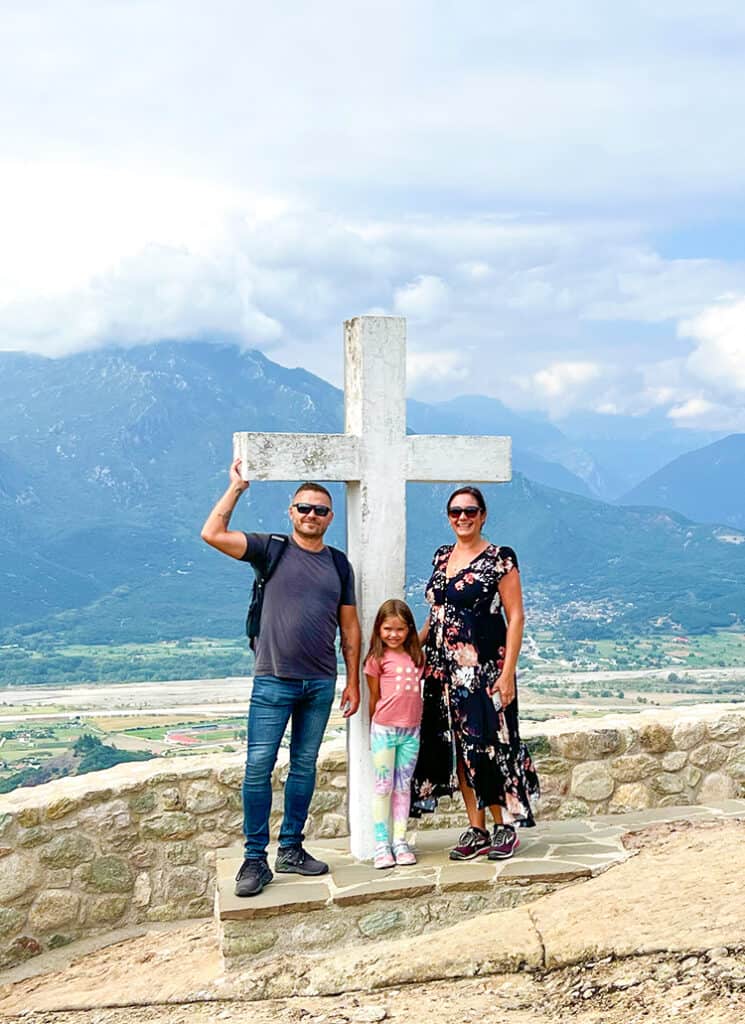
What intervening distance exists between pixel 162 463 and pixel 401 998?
113 meters

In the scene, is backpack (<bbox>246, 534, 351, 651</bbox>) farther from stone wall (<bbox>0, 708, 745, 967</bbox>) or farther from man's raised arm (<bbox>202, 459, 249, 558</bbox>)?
stone wall (<bbox>0, 708, 745, 967</bbox>)

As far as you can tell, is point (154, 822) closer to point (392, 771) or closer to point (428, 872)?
point (392, 771)

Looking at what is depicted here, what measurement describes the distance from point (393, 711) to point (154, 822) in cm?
177

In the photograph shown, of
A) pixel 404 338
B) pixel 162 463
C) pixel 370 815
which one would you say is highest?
pixel 162 463

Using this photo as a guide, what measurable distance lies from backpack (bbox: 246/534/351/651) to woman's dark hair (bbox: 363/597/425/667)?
23cm

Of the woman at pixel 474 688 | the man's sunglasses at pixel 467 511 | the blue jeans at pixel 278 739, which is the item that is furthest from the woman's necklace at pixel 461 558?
the blue jeans at pixel 278 739

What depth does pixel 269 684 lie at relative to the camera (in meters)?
5.18

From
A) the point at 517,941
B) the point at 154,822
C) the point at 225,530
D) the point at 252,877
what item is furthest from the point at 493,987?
the point at 154,822

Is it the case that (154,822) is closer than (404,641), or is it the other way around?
(404,641)

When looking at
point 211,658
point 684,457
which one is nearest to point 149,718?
point 211,658

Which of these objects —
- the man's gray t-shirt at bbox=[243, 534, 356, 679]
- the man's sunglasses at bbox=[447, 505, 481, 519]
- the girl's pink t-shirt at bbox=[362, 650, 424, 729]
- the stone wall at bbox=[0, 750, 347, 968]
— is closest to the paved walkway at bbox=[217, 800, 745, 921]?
the stone wall at bbox=[0, 750, 347, 968]

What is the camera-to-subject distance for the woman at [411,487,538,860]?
5.36 m

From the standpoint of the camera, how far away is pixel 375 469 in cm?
560

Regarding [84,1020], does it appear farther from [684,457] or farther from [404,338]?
[684,457]
